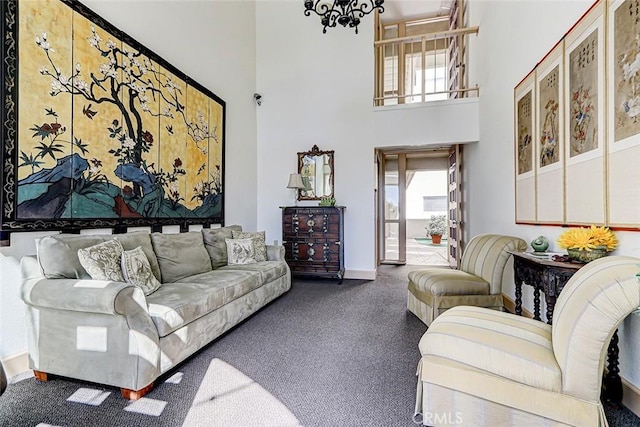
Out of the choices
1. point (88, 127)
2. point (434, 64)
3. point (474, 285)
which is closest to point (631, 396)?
point (474, 285)

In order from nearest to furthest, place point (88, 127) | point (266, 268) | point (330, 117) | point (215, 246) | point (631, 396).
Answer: point (631, 396) → point (88, 127) → point (266, 268) → point (215, 246) → point (330, 117)

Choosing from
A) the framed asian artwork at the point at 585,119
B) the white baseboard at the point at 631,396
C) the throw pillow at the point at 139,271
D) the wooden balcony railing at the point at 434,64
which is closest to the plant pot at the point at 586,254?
the framed asian artwork at the point at 585,119

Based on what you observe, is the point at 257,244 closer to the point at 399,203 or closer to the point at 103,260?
the point at 103,260

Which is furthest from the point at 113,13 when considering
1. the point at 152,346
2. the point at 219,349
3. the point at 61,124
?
the point at 219,349

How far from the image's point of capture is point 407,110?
4.91 meters

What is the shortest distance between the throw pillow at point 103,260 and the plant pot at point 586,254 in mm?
3056

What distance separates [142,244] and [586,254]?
3329mm

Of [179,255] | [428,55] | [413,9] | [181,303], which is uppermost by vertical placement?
[413,9]

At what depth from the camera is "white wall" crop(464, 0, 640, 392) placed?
1823 millimetres

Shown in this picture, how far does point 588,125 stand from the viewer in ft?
6.80

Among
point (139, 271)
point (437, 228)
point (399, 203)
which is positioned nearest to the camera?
point (139, 271)

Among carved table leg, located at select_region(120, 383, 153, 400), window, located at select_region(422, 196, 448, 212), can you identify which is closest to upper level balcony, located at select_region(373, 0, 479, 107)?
carved table leg, located at select_region(120, 383, 153, 400)

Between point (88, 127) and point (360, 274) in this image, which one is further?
point (360, 274)

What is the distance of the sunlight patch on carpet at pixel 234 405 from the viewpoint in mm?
1616
